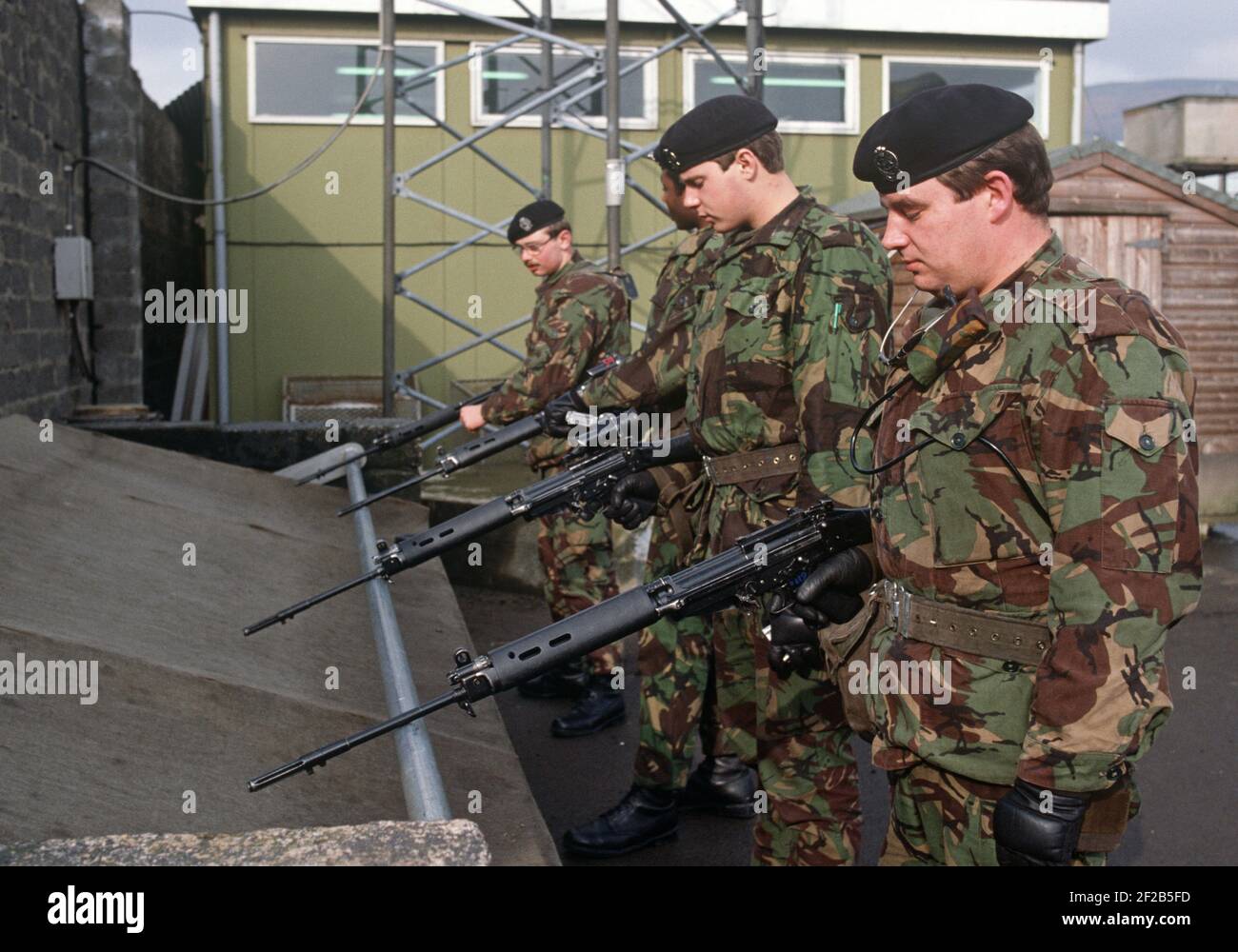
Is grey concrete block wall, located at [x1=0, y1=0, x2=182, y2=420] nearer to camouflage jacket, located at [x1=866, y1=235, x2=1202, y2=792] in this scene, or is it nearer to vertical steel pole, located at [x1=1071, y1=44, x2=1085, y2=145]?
camouflage jacket, located at [x1=866, y1=235, x2=1202, y2=792]

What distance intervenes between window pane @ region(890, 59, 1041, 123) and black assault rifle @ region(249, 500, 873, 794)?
36.5 feet

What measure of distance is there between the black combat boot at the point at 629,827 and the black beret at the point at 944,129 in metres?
2.40

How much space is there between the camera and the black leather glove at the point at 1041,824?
6.37ft

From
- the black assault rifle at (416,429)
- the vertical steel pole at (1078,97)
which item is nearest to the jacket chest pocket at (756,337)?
the black assault rifle at (416,429)

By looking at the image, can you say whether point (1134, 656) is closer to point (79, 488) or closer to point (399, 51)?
point (79, 488)

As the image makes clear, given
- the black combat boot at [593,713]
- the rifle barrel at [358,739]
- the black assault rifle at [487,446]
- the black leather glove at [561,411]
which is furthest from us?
the black combat boot at [593,713]

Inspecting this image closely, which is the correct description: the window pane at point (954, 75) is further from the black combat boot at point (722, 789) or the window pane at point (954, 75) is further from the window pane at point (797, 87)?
the black combat boot at point (722, 789)

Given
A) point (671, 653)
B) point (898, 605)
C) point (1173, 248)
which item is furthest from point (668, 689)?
point (1173, 248)

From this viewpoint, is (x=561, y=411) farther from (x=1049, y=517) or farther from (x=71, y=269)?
(x=71, y=269)

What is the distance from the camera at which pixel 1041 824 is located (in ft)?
6.38

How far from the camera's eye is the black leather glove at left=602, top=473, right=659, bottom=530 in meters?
4.05

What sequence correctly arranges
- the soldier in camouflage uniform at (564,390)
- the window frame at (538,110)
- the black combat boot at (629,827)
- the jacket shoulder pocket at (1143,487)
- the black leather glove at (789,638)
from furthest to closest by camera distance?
the window frame at (538,110), the soldier in camouflage uniform at (564,390), the black combat boot at (629,827), the black leather glove at (789,638), the jacket shoulder pocket at (1143,487)

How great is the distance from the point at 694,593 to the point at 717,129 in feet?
4.30
